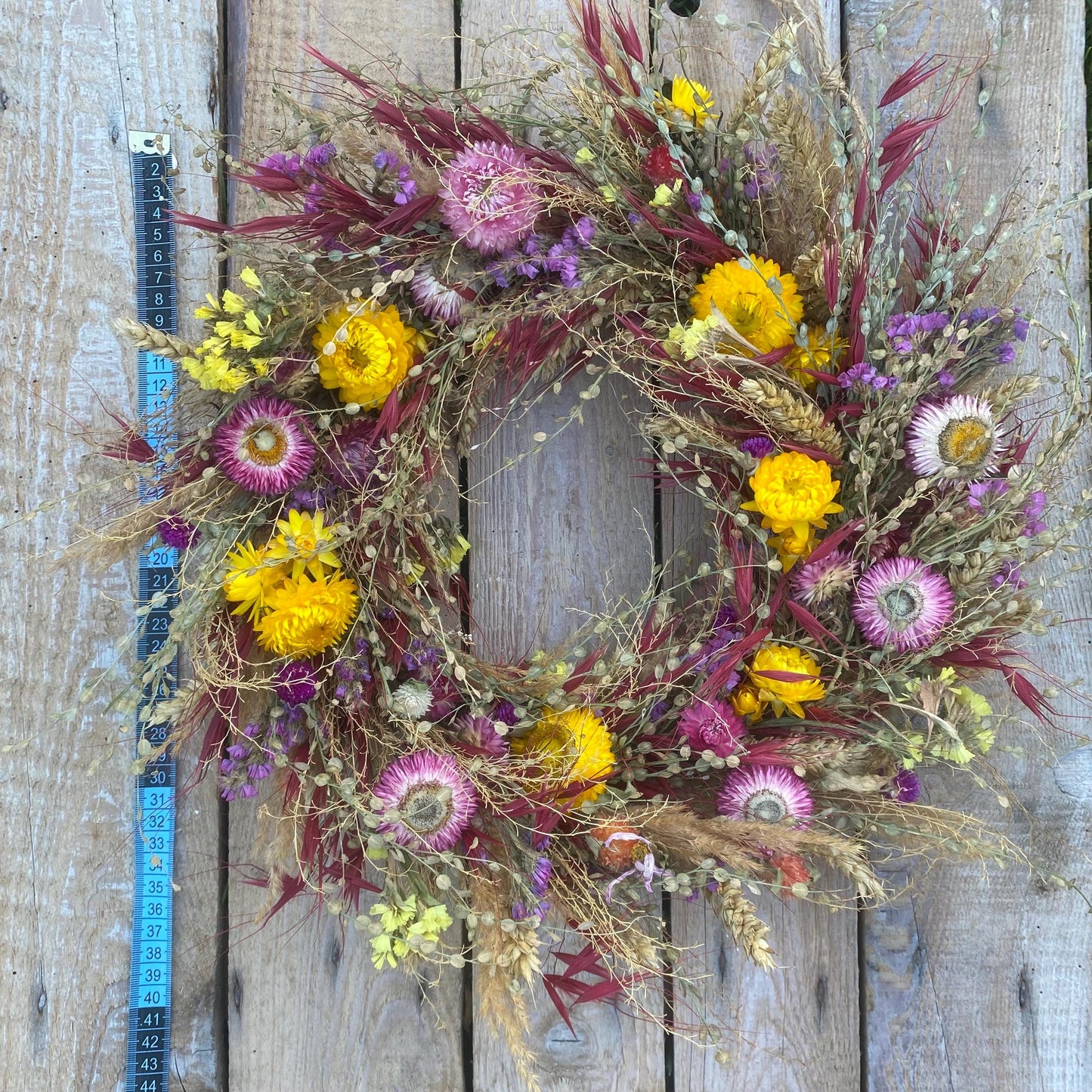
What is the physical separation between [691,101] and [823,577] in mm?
624

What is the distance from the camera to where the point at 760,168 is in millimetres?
1088

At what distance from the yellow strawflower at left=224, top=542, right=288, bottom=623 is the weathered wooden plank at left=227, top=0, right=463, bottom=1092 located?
388 millimetres

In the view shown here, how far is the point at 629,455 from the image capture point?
4.34ft

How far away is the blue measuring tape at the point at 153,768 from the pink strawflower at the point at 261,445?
27cm

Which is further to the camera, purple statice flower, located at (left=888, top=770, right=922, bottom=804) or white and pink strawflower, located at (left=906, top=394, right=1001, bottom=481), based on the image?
purple statice flower, located at (left=888, top=770, right=922, bottom=804)

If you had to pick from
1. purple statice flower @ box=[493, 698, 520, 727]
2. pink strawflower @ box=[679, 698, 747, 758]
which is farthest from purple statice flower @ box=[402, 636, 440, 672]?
pink strawflower @ box=[679, 698, 747, 758]

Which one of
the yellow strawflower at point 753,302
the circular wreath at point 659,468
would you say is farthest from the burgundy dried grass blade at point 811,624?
the yellow strawflower at point 753,302

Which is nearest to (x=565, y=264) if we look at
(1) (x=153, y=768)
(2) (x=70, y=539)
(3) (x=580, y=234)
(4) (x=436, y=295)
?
(3) (x=580, y=234)

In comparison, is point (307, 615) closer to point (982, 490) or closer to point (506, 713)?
point (506, 713)

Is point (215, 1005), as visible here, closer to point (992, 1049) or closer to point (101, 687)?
point (101, 687)

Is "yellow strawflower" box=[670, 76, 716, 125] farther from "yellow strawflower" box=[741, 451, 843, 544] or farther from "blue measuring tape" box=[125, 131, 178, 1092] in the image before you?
"blue measuring tape" box=[125, 131, 178, 1092]

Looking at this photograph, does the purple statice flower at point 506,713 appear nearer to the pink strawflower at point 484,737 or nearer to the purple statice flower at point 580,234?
the pink strawflower at point 484,737

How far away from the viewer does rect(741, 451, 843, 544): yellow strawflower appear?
3.46 feet

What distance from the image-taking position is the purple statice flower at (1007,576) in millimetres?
1092
